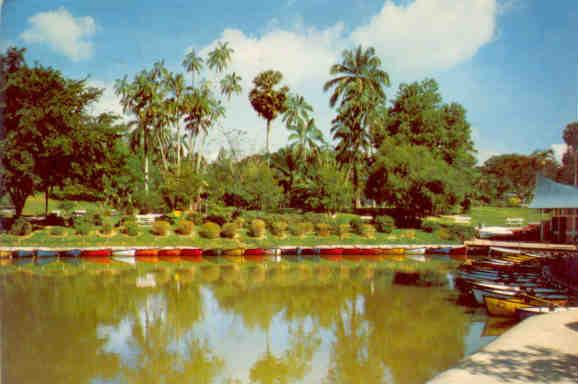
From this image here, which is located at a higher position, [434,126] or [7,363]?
[434,126]

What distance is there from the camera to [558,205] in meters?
22.6

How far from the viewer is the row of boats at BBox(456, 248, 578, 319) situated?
1256 cm

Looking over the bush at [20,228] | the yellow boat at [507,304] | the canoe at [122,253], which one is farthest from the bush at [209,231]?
the yellow boat at [507,304]

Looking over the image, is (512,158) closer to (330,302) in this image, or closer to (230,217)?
(230,217)

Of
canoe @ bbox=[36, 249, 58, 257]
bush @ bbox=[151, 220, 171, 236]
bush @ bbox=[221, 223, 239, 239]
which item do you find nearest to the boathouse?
bush @ bbox=[221, 223, 239, 239]

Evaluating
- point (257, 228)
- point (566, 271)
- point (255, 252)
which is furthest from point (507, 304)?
point (257, 228)

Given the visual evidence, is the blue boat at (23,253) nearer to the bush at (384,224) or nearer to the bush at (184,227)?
the bush at (184,227)

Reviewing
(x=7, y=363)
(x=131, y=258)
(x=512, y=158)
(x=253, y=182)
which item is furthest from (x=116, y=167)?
(x=512, y=158)

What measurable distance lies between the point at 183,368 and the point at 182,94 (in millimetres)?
30005

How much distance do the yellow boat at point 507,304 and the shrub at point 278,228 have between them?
655 inches

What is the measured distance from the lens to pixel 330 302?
53.1 ft

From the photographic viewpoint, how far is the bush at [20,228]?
24625mm

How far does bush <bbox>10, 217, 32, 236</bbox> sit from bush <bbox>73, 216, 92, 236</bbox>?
2.23 metres

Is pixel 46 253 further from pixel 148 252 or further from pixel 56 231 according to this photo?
pixel 148 252
